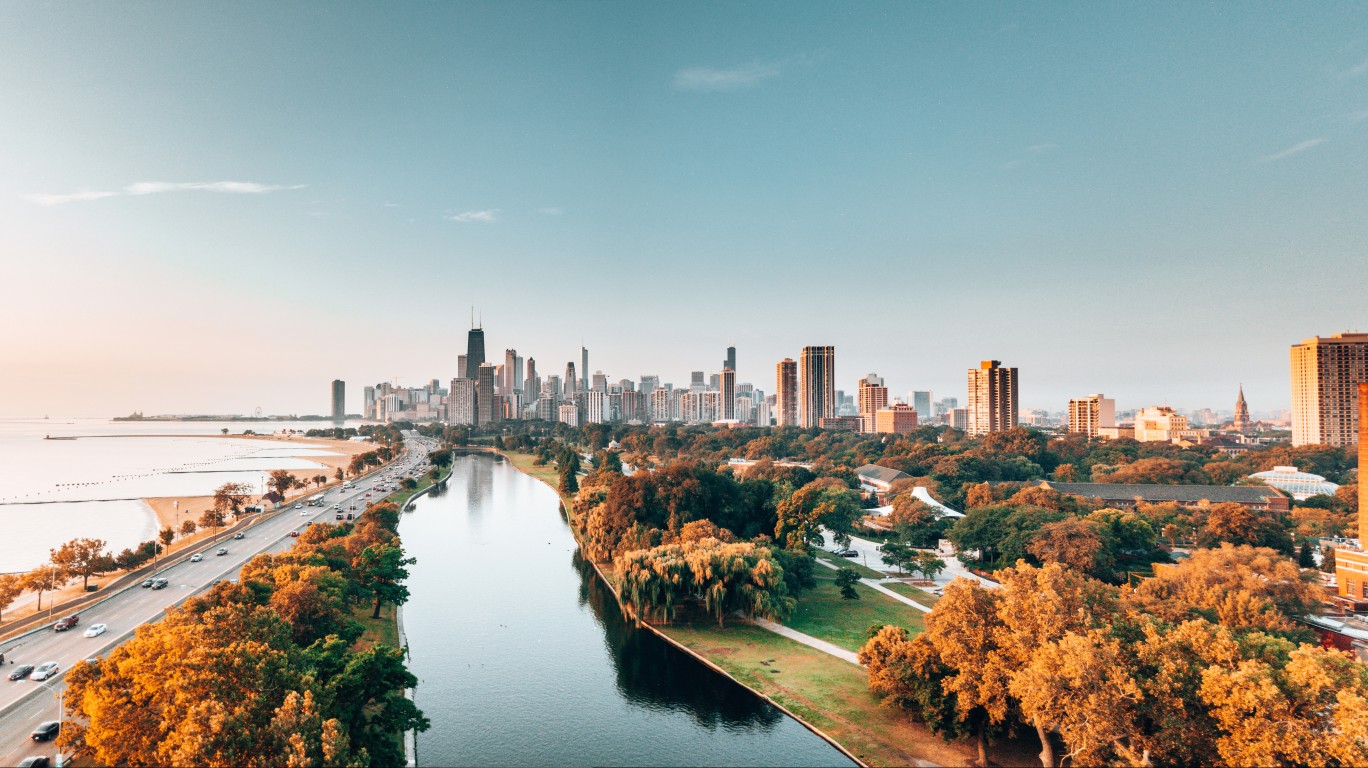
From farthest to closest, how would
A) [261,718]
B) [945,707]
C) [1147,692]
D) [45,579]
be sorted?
[45,579]
[945,707]
[1147,692]
[261,718]

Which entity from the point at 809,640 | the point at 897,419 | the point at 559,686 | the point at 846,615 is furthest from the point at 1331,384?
the point at 559,686

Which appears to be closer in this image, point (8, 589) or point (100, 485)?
point (8, 589)

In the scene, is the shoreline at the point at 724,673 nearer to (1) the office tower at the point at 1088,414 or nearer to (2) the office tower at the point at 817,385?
(1) the office tower at the point at 1088,414

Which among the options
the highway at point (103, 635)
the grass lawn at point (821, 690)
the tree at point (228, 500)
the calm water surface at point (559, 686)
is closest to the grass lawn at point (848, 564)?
the grass lawn at point (821, 690)

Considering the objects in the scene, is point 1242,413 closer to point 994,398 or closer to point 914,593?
point 994,398

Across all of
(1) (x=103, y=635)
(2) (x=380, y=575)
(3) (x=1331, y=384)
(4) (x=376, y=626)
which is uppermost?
(3) (x=1331, y=384)

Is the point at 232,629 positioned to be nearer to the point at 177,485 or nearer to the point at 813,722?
the point at 813,722

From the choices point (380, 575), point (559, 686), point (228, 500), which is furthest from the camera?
point (228, 500)

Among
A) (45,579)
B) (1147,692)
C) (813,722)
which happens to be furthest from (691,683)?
(45,579)

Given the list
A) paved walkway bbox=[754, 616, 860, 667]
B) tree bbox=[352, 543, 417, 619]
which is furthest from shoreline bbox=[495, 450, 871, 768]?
tree bbox=[352, 543, 417, 619]
